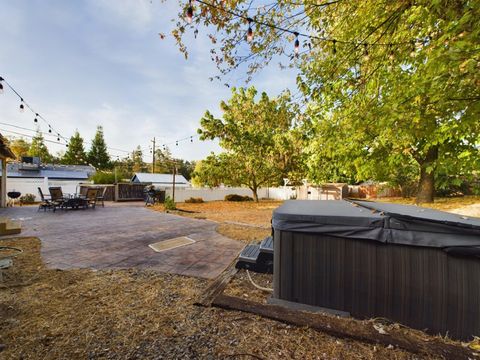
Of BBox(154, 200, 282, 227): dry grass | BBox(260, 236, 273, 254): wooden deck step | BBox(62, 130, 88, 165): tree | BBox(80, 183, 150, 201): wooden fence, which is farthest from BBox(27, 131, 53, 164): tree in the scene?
BBox(260, 236, 273, 254): wooden deck step

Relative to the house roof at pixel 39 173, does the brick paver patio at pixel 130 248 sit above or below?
below

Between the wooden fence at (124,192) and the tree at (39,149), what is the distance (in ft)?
87.1

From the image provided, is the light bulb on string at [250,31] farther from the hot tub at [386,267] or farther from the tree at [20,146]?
the tree at [20,146]

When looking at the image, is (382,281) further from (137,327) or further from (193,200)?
(193,200)

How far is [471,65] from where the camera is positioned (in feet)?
7.52

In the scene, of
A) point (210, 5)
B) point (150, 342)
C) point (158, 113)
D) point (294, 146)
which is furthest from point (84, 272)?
point (158, 113)

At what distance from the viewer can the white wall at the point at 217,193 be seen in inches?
635

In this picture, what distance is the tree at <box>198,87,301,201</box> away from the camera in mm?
14172

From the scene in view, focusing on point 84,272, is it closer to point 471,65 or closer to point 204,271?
point 204,271

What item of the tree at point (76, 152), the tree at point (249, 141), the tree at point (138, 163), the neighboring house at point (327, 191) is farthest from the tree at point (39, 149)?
the neighboring house at point (327, 191)

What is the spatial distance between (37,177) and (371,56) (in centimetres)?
2554

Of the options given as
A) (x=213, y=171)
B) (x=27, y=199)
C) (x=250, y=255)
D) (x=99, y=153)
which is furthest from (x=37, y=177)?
(x=250, y=255)

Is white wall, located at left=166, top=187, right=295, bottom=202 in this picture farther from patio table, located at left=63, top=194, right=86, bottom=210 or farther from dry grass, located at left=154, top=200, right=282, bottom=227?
patio table, located at left=63, top=194, right=86, bottom=210

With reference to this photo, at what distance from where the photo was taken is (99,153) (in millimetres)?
36031
